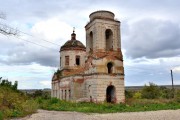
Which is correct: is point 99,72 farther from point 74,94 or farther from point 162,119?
point 162,119

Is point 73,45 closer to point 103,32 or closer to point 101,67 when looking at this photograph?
point 103,32

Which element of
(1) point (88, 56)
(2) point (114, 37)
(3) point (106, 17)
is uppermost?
(3) point (106, 17)

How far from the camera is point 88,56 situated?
109 ft

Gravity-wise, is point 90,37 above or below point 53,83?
above

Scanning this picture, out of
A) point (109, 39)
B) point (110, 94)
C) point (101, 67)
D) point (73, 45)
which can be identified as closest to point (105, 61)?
point (101, 67)

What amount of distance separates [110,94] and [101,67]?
3878mm

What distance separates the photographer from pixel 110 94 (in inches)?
1283

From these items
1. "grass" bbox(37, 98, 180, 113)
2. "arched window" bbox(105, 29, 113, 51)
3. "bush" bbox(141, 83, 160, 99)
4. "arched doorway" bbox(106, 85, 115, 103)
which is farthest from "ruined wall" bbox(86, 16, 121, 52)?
"bush" bbox(141, 83, 160, 99)

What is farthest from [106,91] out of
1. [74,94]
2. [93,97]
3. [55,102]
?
[55,102]

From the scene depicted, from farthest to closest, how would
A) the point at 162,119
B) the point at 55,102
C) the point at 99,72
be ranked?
the point at 55,102 → the point at 99,72 → the point at 162,119

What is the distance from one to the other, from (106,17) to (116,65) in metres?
5.99

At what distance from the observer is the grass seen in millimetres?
25125

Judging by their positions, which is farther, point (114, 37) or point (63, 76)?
point (63, 76)

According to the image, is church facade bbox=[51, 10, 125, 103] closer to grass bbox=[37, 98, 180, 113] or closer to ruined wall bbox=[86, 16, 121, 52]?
ruined wall bbox=[86, 16, 121, 52]
